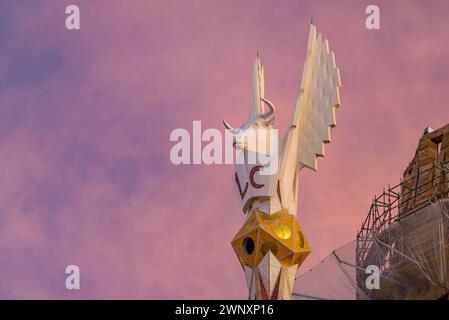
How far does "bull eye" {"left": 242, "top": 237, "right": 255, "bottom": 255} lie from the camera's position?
40219 mm

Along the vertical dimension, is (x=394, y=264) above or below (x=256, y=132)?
below

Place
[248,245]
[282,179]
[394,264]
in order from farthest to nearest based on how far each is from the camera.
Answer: [282,179] → [248,245] → [394,264]

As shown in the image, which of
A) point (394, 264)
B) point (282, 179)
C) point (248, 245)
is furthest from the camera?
point (282, 179)

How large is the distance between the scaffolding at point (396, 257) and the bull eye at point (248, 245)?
2.11 meters

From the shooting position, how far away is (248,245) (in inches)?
1591

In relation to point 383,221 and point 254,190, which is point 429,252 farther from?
point 254,190

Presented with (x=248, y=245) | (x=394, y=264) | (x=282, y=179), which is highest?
(x=282, y=179)

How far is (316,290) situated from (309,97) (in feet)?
26.8

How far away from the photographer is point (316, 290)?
38344mm

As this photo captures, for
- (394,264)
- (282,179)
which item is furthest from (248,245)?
(394,264)

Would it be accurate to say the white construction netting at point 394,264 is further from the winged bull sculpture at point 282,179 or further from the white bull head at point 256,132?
the white bull head at point 256,132

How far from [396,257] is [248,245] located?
5776mm

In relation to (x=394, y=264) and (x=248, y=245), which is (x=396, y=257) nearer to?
(x=394, y=264)
